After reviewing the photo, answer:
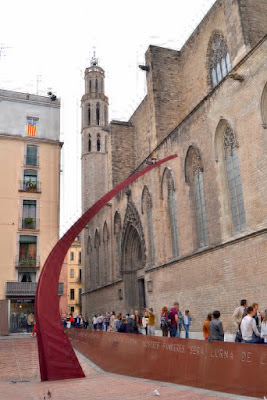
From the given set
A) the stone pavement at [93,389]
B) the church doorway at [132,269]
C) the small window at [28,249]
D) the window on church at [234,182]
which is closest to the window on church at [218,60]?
the window on church at [234,182]

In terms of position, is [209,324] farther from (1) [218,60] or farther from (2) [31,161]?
(2) [31,161]

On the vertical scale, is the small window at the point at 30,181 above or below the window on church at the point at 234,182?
above

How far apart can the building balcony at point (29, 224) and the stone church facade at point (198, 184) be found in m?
4.94

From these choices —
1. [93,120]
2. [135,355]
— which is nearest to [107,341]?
[135,355]

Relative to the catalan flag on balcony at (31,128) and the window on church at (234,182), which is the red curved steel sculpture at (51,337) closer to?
the window on church at (234,182)

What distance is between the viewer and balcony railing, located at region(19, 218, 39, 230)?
2473cm

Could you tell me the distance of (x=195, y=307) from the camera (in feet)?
50.3

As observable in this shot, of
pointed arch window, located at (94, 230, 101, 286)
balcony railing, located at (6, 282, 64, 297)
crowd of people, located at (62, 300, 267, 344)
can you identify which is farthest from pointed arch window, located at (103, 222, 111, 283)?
crowd of people, located at (62, 300, 267, 344)

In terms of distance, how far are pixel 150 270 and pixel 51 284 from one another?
38.8 ft

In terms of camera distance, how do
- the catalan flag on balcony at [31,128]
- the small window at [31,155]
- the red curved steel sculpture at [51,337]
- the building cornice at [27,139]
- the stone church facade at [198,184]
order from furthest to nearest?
the catalan flag on balcony at [31,128]
the small window at [31,155]
the building cornice at [27,139]
the stone church facade at [198,184]
the red curved steel sculpture at [51,337]

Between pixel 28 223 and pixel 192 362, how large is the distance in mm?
20123

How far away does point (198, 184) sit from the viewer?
16.6 metres

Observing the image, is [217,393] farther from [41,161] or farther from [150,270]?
[41,161]

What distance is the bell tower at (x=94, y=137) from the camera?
35688 millimetres
